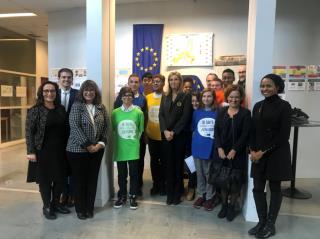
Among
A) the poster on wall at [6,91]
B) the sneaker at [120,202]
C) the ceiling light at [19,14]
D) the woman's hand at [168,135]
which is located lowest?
the sneaker at [120,202]

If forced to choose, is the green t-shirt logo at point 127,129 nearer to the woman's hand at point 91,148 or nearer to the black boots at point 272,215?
the woman's hand at point 91,148

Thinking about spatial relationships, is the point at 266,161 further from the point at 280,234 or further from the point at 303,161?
the point at 303,161

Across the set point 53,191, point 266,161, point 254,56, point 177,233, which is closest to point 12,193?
point 53,191

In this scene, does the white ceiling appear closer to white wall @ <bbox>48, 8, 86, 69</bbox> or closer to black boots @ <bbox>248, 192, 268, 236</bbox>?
white wall @ <bbox>48, 8, 86, 69</bbox>

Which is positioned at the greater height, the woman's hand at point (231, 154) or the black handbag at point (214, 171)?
the woman's hand at point (231, 154)

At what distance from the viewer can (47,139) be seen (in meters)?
2.71

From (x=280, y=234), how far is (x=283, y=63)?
9.08 feet

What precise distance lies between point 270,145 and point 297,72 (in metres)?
2.49

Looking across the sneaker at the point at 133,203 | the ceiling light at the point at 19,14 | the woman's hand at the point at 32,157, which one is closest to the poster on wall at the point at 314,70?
the sneaker at the point at 133,203

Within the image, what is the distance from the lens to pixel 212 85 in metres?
3.38

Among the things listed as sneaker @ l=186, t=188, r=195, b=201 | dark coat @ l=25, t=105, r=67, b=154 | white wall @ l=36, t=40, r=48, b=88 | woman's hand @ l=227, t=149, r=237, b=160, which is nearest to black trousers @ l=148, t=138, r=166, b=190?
sneaker @ l=186, t=188, r=195, b=201

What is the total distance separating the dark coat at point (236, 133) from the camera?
269 centimetres

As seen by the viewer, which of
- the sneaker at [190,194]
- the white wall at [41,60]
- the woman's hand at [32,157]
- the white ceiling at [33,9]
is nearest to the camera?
the woman's hand at [32,157]

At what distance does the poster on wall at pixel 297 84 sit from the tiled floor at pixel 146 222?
5.71ft
